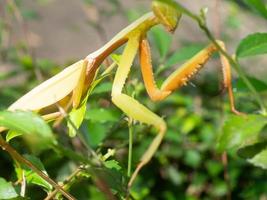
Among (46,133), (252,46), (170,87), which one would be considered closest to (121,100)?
(170,87)

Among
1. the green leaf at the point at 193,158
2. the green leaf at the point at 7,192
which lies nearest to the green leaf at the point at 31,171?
the green leaf at the point at 7,192

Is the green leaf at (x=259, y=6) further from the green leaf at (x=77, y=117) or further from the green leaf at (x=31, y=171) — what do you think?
the green leaf at (x=31, y=171)

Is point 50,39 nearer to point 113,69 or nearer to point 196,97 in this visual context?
point 196,97

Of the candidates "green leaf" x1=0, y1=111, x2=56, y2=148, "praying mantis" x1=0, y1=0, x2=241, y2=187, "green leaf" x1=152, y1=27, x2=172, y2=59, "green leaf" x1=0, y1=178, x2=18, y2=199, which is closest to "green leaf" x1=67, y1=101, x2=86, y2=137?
"praying mantis" x1=0, y1=0, x2=241, y2=187

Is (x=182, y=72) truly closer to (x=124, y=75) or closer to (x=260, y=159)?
(x=124, y=75)

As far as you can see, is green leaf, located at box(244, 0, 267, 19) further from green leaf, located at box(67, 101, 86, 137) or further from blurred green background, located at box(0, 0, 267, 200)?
green leaf, located at box(67, 101, 86, 137)
